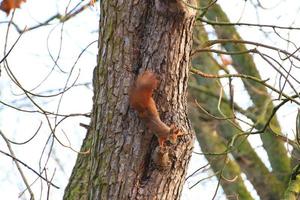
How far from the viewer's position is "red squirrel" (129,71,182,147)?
2273 mm

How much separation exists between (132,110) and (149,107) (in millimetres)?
89

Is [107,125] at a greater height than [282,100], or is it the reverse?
[282,100]

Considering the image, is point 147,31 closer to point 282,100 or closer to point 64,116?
point 64,116

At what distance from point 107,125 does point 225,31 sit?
3.71 metres

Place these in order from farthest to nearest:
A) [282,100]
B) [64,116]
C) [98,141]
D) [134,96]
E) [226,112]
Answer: [226,112], [282,100], [64,116], [98,141], [134,96]

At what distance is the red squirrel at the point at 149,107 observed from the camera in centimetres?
227

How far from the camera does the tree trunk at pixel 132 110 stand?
2.35 metres

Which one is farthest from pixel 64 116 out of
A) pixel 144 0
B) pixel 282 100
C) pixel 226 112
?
pixel 226 112

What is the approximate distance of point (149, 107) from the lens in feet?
7.55

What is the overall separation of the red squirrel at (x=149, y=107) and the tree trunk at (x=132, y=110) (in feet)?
→ 0.13

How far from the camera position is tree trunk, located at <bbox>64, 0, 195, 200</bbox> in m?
2.35

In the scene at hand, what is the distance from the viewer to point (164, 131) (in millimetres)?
2297

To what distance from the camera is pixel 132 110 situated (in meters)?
2.37

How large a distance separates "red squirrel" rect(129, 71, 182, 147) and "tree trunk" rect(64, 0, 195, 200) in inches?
1.6
